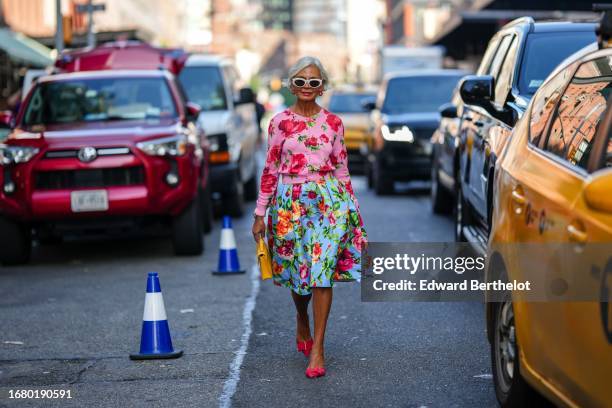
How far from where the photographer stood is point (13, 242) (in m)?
12.6

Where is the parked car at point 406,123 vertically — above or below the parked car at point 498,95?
below

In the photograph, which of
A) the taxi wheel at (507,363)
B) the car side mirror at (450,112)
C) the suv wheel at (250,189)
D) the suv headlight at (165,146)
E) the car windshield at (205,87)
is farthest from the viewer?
the suv wheel at (250,189)

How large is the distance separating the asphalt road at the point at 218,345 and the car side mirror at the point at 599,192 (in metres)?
2.14

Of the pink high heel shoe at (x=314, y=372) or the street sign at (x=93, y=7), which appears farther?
the street sign at (x=93, y=7)

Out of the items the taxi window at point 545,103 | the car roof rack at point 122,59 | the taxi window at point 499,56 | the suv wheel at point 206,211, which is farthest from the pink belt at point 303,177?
the car roof rack at point 122,59

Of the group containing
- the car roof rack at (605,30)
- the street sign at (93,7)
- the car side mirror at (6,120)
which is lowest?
the street sign at (93,7)

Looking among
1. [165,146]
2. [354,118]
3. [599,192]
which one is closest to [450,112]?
[165,146]

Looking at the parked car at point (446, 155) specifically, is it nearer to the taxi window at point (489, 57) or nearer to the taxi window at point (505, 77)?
the taxi window at point (489, 57)

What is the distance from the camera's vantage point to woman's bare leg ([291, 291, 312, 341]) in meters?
7.19

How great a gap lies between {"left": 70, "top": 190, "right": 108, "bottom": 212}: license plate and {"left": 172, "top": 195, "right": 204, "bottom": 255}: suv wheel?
78 cm

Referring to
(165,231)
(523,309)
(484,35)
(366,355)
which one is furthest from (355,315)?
(484,35)

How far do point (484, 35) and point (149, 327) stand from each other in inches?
1479

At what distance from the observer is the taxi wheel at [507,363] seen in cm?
552

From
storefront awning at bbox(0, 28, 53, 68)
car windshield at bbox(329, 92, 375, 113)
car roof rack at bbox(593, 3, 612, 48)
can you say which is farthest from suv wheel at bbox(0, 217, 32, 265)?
storefront awning at bbox(0, 28, 53, 68)
